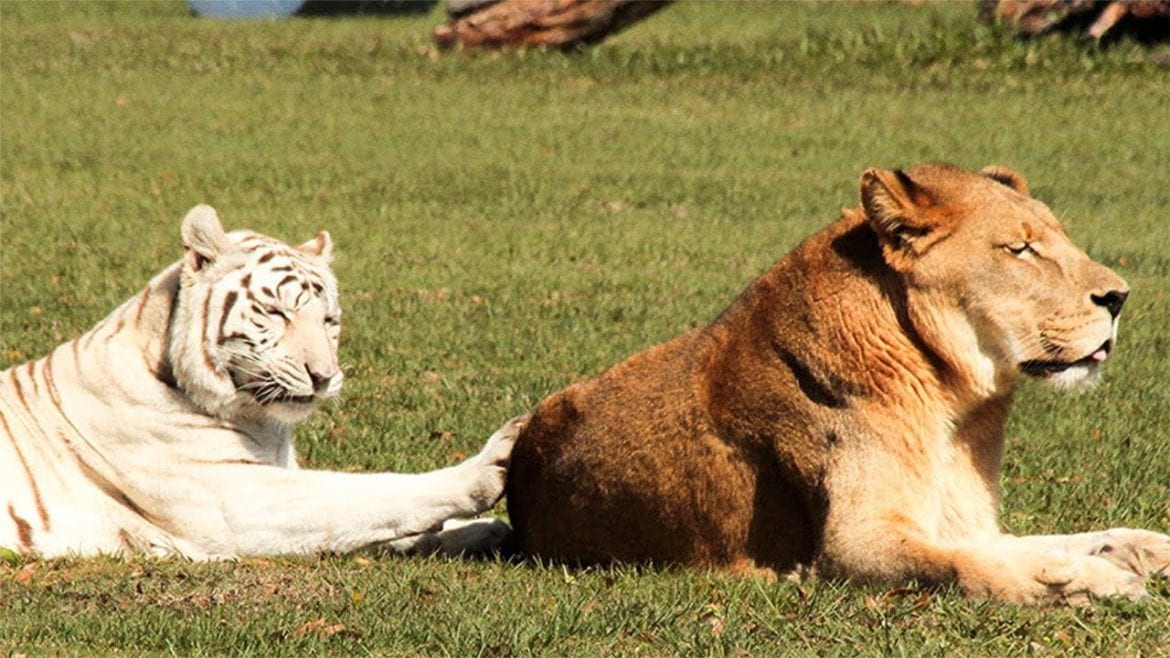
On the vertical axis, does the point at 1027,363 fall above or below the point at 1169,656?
above

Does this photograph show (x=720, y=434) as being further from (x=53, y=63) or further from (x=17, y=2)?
(x=17, y=2)

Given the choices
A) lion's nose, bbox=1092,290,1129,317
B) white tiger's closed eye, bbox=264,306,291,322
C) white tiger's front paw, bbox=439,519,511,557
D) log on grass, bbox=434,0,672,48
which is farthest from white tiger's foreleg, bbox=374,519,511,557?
log on grass, bbox=434,0,672,48

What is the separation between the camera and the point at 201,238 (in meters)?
7.48

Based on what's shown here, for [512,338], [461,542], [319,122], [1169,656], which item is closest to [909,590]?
[1169,656]

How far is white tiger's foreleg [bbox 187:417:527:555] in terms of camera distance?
7094mm

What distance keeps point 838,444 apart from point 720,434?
0.44m

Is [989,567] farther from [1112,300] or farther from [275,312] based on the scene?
[275,312]

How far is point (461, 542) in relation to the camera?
7.38m

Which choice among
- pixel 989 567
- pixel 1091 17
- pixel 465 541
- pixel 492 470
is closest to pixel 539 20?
pixel 1091 17

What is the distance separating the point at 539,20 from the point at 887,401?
63.8 feet

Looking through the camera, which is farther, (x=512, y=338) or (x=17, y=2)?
(x=17, y=2)

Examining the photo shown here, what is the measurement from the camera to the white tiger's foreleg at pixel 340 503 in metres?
7.09

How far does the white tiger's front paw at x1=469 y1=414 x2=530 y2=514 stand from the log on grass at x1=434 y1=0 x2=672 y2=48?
1813cm

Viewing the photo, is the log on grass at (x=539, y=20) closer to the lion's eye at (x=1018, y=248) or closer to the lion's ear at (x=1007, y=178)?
the lion's ear at (x=1007, y=178)
